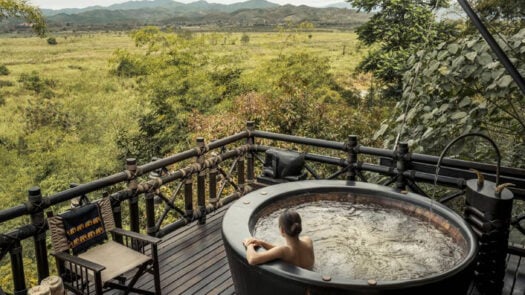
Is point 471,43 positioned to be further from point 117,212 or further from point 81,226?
point 81,226

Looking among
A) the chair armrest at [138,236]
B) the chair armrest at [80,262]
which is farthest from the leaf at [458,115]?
the chair armrest at [80,262]

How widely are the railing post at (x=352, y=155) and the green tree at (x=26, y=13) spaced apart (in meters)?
13.6

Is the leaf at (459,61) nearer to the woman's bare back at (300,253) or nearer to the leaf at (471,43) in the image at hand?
the leaf at (471,43)

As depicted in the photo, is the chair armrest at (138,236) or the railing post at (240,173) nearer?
the chair armrest at (138,236)

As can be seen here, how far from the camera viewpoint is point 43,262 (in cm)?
318

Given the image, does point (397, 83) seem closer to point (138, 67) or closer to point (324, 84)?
point (324, 84)

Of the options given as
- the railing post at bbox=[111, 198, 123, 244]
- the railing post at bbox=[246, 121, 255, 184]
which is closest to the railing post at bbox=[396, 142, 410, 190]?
the railing post at bbox=[246, 121, 255, 184]

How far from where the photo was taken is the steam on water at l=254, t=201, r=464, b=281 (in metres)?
3.06

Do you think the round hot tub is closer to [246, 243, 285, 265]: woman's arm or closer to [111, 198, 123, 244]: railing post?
[246, 243, 285, 265]: woman's arm

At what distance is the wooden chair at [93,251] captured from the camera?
298 centimetres

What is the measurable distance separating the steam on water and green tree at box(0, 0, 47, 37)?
46.2 ft

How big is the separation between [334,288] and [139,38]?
16.4 m

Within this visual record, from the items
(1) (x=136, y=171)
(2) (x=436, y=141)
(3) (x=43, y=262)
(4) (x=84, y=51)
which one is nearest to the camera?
(3) (x=43, y=262)

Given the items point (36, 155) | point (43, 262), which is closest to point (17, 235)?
point (43, 262)
